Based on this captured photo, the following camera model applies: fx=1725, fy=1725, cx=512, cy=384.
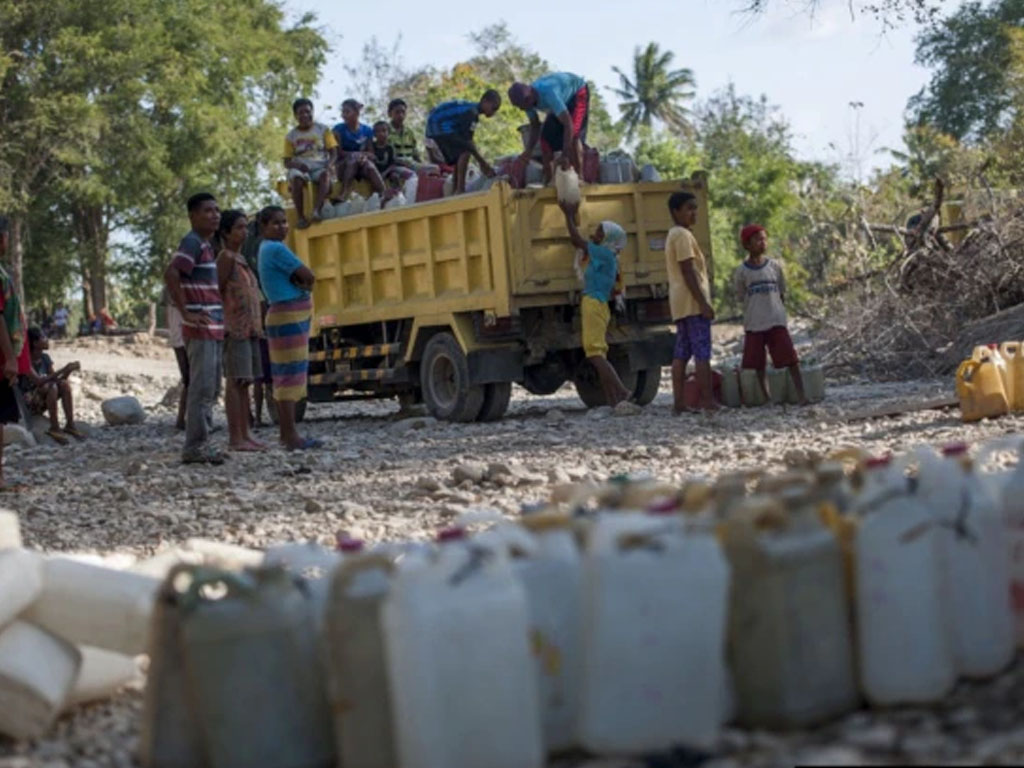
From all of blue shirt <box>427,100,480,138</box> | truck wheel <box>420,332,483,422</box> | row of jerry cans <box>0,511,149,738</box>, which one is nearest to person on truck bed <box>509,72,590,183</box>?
blue shirt <box>427,100,480,138</box>

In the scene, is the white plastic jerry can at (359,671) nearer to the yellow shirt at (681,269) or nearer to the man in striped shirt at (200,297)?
the man in striped shirt at (200,297)

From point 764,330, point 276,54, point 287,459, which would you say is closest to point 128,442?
point 287,459

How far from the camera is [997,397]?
37.2 feet

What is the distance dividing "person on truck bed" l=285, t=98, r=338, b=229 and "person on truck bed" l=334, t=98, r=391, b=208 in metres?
0.13

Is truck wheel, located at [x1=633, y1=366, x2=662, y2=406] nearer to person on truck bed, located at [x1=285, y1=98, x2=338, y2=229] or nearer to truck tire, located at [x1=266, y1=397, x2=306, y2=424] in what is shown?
truck tire, located at [x1=266, y1=397, x2=306, y2=424]

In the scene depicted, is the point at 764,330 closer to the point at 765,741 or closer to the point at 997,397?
the point at 997,397

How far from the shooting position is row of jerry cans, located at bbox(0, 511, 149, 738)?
14.8 feet

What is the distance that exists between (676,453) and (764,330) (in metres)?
3.32

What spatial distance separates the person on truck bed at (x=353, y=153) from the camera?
16.3m

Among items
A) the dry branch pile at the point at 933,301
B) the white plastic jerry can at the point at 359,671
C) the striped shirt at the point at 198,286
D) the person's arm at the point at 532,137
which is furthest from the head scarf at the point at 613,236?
the white plastic jerry can at the point at 359,671

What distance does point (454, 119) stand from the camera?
15.3 meters

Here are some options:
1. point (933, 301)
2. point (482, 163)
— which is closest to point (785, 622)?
point (482, 163)

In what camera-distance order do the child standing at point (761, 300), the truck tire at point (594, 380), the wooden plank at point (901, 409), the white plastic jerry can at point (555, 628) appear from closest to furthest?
the white plastic jerry can at point (555, 628), the wooden plank at point (901, 409), the child standing at point (761, 300), the truck tire at point (594, 380)

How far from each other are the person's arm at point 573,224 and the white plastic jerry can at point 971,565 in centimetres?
977
